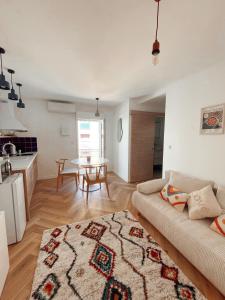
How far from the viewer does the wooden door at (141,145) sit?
144 inches

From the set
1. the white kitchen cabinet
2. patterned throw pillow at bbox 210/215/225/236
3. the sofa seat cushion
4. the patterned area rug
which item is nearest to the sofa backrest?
the sofa seat cushion

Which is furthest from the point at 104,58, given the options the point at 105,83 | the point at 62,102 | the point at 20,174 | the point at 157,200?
the point at 62,102

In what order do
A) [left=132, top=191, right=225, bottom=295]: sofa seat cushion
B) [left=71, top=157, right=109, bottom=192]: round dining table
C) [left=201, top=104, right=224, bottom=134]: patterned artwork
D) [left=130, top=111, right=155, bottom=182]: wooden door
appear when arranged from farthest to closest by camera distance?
[left=130, top=111, right=155, bottom=182]: wooden door → [left=71, top=157, right=109, bottom=192]: round dining table → [left=201, top=104, right=224, bottom=134]: patterned artwork → [left=132, top=191, right=225, bottom=295]: sofa seat cushion

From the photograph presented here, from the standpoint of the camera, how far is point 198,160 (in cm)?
209

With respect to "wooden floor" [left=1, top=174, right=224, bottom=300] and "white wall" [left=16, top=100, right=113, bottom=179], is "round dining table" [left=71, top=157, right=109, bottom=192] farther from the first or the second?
"white wall" [left=16, top=100, right=113, bottom=179]

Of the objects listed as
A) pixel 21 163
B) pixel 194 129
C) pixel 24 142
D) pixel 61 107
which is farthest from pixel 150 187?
pixel 24 142

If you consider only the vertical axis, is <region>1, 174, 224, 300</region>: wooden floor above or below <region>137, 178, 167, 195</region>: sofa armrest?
below

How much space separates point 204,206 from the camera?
1.55m

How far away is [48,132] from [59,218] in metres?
2.63

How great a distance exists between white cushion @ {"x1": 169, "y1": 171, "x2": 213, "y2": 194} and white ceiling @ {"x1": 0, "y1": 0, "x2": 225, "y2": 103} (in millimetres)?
1654

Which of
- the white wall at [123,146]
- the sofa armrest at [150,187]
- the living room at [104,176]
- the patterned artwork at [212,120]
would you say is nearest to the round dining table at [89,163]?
the living room at [104,176]

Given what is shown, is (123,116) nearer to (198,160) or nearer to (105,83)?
(105,83)

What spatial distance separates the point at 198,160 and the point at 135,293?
6.11ft

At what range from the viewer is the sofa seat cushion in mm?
1128
